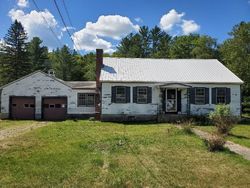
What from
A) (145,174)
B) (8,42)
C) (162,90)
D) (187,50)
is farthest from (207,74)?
(8,42)

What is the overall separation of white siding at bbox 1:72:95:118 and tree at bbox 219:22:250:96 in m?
17.7

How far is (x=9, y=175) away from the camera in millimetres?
8438

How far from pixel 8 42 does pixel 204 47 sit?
108 feet

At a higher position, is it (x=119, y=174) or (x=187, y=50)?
(x=187, y=50)

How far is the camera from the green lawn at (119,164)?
8070mm

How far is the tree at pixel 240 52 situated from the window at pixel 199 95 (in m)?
11.7

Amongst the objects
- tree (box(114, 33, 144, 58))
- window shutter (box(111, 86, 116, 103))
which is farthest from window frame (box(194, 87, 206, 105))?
tree (box(114, 33, 144, 58))

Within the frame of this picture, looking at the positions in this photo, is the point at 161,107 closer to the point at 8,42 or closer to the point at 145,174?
the point at 145,174

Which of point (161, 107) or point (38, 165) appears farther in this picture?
point (161, 107)

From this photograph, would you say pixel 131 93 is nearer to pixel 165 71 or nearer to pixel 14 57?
pixel 165 71

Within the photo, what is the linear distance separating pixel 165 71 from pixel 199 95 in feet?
12.1

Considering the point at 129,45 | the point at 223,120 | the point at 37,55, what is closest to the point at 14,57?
the point at 37,55

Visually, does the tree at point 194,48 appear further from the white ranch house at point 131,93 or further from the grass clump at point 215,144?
the grass clump at point 215,144

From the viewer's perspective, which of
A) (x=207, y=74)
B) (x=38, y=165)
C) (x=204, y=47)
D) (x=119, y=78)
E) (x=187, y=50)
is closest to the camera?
(x=38, y=165)
